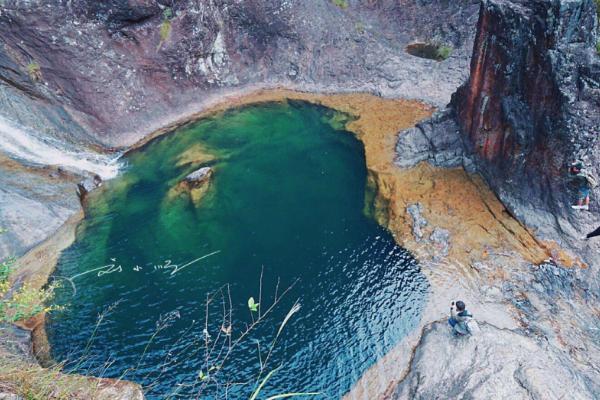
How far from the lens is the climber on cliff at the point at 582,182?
16.1m

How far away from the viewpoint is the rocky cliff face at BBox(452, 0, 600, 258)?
629 inches

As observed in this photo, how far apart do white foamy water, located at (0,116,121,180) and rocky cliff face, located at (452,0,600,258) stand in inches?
747

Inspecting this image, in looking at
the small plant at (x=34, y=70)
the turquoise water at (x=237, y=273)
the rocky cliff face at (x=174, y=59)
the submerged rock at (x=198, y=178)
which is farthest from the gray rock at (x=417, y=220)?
the small plant at (x=34, y=70)

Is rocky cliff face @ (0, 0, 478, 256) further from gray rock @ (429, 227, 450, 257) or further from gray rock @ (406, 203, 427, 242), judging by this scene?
gray rock @ (429, 227, 450, 257)

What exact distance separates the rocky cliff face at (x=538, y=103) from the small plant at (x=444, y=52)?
8.74m

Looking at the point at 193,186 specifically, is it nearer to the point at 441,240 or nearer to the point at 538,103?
the point at 441,240

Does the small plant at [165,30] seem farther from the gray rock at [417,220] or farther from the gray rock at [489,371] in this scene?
the gray rock at [489,371]

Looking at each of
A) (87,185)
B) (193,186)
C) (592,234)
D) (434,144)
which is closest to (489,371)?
(592,234)

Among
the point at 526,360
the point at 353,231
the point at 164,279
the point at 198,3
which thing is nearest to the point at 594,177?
the point at 526,360

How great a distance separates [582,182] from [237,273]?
1333cm

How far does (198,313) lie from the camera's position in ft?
51.7

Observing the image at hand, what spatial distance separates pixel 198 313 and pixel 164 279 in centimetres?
243

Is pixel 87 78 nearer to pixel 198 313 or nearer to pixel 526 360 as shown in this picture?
pixel 198 313

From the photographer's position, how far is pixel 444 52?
28484 millimetres
